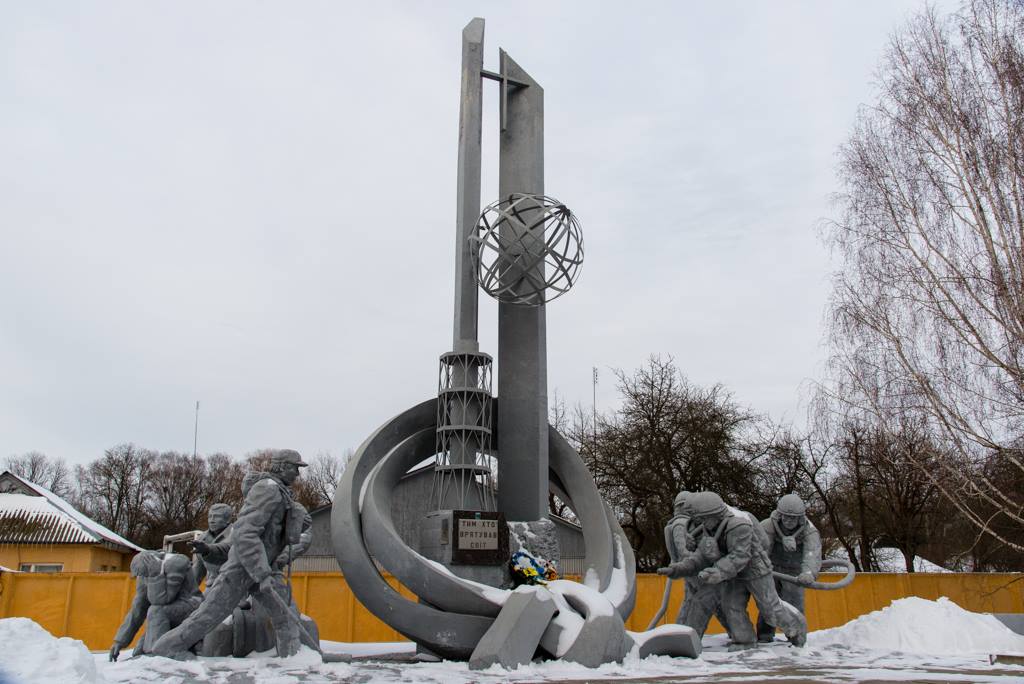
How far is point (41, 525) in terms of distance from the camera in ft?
85.2

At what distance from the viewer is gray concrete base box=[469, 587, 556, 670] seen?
8094mm

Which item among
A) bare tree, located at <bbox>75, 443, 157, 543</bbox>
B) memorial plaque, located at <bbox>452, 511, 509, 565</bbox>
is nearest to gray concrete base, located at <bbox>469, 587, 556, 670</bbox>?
memorial plaque, located at <bbox>452, 511, 509, 565</bbox>

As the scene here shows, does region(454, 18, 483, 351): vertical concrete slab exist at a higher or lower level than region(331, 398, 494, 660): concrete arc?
higher

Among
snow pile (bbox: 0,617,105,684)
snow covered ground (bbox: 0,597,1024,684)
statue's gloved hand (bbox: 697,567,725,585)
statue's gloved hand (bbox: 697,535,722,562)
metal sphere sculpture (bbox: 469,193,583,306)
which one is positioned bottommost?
snow covered ground (bbox: 0,597,1024,684)

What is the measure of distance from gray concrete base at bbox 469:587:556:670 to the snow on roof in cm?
1972

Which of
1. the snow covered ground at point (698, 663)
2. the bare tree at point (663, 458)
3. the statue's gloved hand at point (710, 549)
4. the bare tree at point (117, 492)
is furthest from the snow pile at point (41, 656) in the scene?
the bare tree at point (117, 492)

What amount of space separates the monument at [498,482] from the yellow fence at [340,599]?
12.3 ft

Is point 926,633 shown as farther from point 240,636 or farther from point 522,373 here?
point 240,636

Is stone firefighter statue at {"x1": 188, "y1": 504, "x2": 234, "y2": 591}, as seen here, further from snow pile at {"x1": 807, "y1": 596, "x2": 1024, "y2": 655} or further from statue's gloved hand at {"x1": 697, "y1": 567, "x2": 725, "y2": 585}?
snow pile at {"x1": 807, "y1": 596, "x2": 1024, "y2": 655}

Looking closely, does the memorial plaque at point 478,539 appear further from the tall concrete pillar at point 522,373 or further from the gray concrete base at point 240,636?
the gray concrete base at point 240,636

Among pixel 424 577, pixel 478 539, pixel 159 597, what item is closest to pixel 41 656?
pixel 159 597

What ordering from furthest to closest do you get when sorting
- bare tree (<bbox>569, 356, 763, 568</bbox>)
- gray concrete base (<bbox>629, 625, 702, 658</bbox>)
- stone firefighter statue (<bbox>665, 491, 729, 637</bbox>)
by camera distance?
bare tree (<bbox>569, 356, 763, 568</bbox>)
stone firefighter statue (<bbox>665, 491, 729, 637</bbox>)
gray concrete base (<bbox>629, 625, 702, 658</bbox>)

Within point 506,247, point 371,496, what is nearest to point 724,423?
point 506,247

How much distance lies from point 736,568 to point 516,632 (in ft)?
10.1
